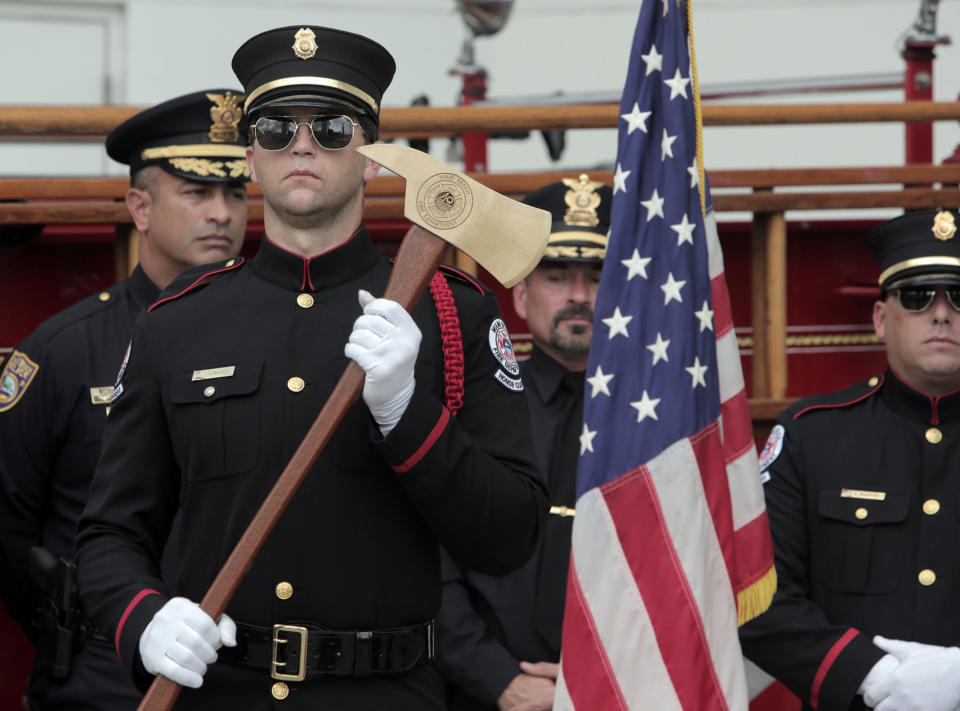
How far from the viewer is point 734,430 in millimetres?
2764

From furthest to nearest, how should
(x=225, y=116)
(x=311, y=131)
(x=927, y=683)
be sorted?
(x=225, y=116), (x=927, y=683), (x=311, y=131)

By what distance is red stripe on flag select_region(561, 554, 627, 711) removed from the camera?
2537 millimetres

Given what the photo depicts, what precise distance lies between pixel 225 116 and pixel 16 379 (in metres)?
0.81

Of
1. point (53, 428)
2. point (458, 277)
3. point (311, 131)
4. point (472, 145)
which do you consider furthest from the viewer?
point (472, 145)

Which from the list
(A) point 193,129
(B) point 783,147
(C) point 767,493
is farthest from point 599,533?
(B) point 783,147

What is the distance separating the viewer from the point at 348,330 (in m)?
2.38

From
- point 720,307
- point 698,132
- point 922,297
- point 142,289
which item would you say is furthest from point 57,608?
point 922,297

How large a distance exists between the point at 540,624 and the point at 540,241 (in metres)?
1.26

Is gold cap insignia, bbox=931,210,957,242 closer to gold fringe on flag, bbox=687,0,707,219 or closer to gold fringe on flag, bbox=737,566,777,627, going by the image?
gold fringe on flag, bbox=687,0,707,219

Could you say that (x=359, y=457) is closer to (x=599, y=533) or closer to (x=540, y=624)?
(x=599, y=533)

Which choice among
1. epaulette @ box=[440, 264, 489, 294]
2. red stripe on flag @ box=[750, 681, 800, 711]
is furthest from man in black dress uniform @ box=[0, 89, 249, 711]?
red stripe on flag @ box=[750, 681, 800, 711]

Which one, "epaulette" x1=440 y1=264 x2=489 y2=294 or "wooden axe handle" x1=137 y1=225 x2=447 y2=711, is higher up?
"epaulette" x1=440 y1=264 x2=489 y2=294

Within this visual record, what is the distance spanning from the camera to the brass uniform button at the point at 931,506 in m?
3.38

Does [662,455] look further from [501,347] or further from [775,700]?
[775,700]
